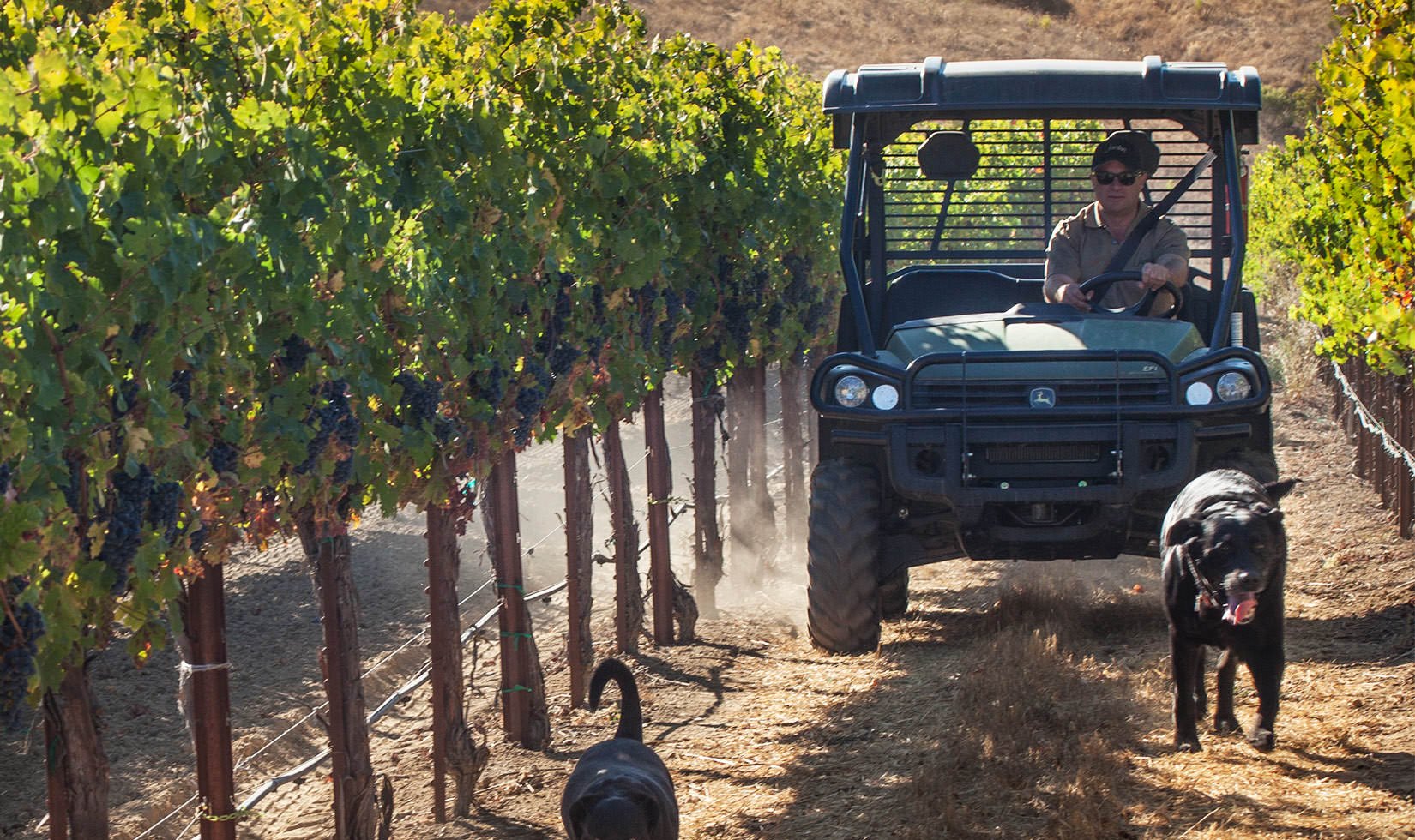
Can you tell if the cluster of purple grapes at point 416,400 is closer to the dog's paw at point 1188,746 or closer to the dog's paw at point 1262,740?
the dog's paw at point 1188,746

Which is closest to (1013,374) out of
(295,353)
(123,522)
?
(295,353)

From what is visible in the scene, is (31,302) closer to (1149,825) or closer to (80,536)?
(80,536)

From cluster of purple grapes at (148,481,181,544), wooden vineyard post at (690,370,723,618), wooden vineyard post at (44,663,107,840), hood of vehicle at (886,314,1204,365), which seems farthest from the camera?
wooden vineyard post at (690,370,723,618)

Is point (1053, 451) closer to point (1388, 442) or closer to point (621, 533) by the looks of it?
point (621, 533)

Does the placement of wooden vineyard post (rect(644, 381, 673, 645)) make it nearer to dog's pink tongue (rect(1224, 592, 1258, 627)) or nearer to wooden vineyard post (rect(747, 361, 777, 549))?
wooden vineyard post (rect(747, 361, 777, 549))

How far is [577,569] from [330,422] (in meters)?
3.53

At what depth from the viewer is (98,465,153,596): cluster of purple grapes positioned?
4273mm

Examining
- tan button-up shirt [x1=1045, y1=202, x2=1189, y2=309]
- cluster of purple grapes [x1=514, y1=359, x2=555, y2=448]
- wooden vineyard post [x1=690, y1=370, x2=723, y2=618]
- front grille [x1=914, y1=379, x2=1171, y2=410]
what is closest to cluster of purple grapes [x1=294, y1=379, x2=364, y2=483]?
cluster of purple grapes [x1=514, y1=359, x2=555, y2=448]

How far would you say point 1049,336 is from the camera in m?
7.63

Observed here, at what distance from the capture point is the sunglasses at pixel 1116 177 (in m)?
8.15

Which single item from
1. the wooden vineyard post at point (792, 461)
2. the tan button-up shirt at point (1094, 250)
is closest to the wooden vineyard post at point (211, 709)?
the tan button-up shirt at point (1094, 250)

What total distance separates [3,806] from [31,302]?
5552 mm

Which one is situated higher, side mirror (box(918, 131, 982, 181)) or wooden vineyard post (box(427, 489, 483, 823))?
side mirror (box(918, 131, 982, 181))

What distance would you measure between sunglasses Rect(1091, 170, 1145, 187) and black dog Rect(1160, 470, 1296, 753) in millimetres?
2282
